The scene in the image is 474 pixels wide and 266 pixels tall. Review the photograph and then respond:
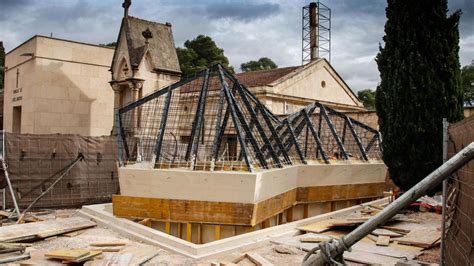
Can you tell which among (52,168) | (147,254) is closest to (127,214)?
(147,254)

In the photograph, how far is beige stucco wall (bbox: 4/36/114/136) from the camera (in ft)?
81.5

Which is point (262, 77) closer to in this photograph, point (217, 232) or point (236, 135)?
point (236, 135)

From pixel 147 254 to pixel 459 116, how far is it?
33.0 ft

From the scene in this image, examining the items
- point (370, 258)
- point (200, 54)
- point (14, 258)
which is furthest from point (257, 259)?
point (200, 54)

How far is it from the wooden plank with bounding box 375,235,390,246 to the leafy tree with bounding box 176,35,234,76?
1547 inches

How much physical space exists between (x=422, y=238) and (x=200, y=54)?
4375cm

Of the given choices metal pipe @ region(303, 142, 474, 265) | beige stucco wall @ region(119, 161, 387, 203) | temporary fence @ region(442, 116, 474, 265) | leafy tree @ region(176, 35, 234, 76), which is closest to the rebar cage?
beige stucco wall @ region(119, 161, 387, 203)

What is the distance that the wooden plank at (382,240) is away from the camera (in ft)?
28.4

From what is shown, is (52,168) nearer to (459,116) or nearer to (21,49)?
(459,116)

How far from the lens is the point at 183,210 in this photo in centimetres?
969

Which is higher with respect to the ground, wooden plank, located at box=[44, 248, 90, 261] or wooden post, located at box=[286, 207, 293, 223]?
wooden plank, located at box=[44, 248, 90, 261]

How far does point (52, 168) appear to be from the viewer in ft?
44.6

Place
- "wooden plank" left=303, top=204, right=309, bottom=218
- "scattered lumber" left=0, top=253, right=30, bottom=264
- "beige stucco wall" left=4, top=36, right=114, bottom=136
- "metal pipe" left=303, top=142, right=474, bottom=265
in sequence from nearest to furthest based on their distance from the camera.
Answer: "metal pipe" left=303, top=142, right=474, bottom=265 < "scattered lumber" left=0, top=253, right=30, bottom=264 < "wooden plank" left=303, top=204, right=309, bottom=218 < "beige stucco wall" left=4, top=36, right=114, bottom=136

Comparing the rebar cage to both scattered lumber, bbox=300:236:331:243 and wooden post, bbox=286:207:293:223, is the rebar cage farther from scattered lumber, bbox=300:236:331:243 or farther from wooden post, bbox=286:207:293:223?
scattered lumber, bbox=300:236:331:243
